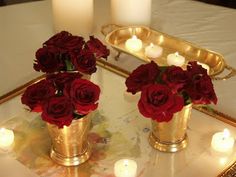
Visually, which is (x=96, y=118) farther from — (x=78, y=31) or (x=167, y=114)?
(x=78, y=31)

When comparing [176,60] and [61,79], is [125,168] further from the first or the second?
[176,60]

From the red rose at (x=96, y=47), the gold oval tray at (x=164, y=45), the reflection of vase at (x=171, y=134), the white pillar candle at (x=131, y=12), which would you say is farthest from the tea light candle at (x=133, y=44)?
the reflection of vase at (x=171, y=134)

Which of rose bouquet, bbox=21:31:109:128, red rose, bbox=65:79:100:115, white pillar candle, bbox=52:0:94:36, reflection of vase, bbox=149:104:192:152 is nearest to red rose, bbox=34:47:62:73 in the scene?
rose bouquet, bbox=21:31:109:128

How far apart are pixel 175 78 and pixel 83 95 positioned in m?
0.16

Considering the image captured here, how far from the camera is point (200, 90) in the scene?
2.42ft

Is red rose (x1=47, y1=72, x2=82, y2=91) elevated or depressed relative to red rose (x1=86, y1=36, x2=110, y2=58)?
elevated

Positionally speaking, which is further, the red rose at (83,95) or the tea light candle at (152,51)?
the tea light candle at (152,51)

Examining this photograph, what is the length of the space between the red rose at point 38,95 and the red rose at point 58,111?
0.01 m

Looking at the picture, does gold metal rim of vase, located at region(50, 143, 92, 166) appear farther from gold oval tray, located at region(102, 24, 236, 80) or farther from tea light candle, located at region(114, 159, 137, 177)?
gold oval tray, located at region(102, 24, 236, 80)

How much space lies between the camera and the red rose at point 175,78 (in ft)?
2.37

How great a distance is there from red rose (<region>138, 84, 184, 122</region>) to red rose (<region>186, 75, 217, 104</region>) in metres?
0.03

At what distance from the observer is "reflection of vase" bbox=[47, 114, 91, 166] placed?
2.49 feet

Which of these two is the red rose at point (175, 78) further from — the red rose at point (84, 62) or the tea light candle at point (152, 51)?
the tea light candle at point (152, 51)

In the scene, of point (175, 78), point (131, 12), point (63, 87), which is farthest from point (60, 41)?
point (131, 12)
